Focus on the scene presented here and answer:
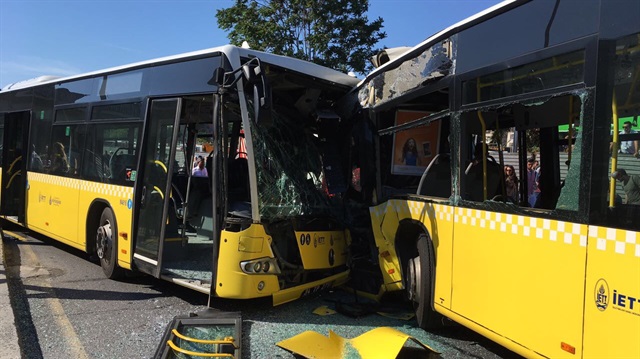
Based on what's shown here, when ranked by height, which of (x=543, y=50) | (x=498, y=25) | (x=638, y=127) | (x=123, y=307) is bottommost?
(x=123, y=307)

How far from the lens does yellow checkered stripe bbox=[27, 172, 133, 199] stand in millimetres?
6214

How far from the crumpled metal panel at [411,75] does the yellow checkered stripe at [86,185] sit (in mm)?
3350

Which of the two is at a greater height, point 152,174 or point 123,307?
point 152,174

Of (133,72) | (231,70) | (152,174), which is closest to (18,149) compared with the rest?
(133,72)

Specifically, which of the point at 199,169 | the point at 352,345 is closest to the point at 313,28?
the point at 199,169

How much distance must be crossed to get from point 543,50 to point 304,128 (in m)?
3.31

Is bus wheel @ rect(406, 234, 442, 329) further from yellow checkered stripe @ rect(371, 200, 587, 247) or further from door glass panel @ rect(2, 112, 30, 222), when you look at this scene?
door glass panel @ rect(2, 112, 30, 222)

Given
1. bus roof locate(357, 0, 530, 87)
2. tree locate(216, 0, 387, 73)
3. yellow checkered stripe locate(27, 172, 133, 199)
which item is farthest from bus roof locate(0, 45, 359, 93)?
tree locate(216, 0, 387, 73)

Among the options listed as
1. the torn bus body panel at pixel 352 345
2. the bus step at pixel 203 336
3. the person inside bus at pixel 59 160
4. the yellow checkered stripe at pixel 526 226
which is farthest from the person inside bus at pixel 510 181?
the person inside bus at pixel 59 160

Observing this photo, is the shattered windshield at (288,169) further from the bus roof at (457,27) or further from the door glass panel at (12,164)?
the door glass panel at (12,164)

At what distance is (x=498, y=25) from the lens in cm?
361

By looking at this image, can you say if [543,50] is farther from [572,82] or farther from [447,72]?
[447,72]

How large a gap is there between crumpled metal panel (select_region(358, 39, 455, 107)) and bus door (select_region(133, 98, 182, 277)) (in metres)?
2.33

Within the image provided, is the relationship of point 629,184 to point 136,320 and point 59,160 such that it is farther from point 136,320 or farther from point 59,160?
point 59,160
